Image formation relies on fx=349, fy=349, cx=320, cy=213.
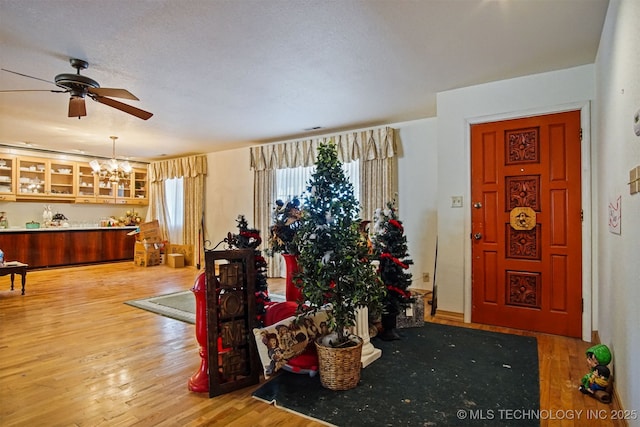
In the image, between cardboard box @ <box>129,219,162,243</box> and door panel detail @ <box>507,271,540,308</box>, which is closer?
door panel detail @ <box>507,271,540,308</box>

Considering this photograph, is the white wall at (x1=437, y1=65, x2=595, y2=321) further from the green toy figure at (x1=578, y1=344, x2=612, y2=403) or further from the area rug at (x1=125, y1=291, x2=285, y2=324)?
the area rug at (x1=125, y1=291, x2=285, y2=324)

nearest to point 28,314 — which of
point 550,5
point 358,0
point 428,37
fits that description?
point 358,0

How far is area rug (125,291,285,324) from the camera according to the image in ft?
13.1

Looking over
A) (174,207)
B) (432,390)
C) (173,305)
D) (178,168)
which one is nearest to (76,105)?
(173,305)

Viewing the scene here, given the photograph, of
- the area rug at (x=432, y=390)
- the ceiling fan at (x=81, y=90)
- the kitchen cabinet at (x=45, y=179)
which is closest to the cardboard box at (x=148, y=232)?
the kitchen cabinet at (x=45, y=179)

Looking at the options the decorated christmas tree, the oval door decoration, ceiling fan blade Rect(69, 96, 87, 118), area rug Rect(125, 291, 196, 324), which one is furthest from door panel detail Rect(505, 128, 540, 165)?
ceiling fan blade Rect(69, 96, 87, 118)

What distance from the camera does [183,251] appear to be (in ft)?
26.1

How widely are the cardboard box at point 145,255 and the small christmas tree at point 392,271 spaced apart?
6.21 m

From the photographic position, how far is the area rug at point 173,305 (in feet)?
13.1

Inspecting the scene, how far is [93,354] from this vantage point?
9.44 feet

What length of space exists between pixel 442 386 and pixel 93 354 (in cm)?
274

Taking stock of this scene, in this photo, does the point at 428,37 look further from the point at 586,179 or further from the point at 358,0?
the point at 586,179

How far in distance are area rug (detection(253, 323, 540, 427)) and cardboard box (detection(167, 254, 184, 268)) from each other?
Result: 5829 millimetres

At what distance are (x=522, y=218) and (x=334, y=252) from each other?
2.23m
